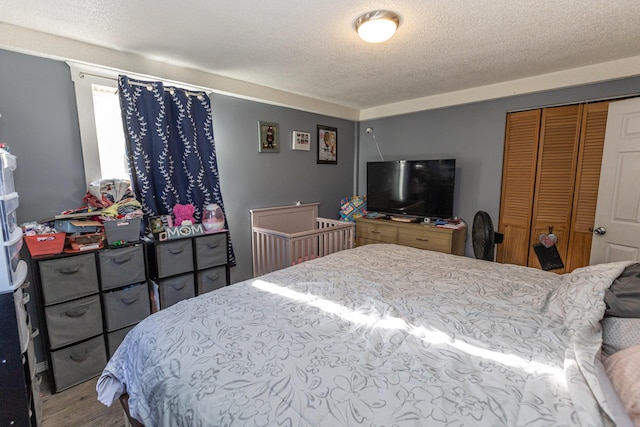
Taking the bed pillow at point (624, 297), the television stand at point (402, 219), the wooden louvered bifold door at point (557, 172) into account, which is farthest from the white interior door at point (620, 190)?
the television stand at point (402, 219)

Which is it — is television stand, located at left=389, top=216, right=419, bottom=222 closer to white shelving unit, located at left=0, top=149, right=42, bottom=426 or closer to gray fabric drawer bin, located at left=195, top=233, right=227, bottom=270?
gray fabric drawer bin, located at left=195, top=233, right=227, bottom=270

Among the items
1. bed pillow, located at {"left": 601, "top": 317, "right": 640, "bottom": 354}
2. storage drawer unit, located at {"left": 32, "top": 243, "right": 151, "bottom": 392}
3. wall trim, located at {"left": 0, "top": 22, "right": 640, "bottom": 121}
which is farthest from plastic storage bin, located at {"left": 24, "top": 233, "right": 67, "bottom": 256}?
bed pillow, located at {"left": 601, "top": 317, "right": 640, "bottom": 354}

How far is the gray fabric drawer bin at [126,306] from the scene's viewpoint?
205cm

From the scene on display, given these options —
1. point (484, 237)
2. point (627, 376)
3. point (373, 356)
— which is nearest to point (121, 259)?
point (373, 356)

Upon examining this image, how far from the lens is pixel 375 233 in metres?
3.95

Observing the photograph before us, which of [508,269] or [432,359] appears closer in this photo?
[432,359]

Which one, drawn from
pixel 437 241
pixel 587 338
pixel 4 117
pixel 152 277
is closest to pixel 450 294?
pixel 587 338

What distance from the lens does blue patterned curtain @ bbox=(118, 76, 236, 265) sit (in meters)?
2.37

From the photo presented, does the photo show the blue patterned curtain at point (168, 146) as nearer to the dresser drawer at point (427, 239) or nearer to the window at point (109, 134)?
the window at point (109, 134)

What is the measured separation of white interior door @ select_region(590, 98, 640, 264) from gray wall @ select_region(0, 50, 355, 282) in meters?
2.84

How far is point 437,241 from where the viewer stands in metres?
3.38

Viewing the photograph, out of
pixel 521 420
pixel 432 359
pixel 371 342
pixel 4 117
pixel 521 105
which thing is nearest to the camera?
pixel 521 420

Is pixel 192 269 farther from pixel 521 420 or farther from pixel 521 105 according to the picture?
pixel 521 105

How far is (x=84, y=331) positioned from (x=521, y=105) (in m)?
4.30
